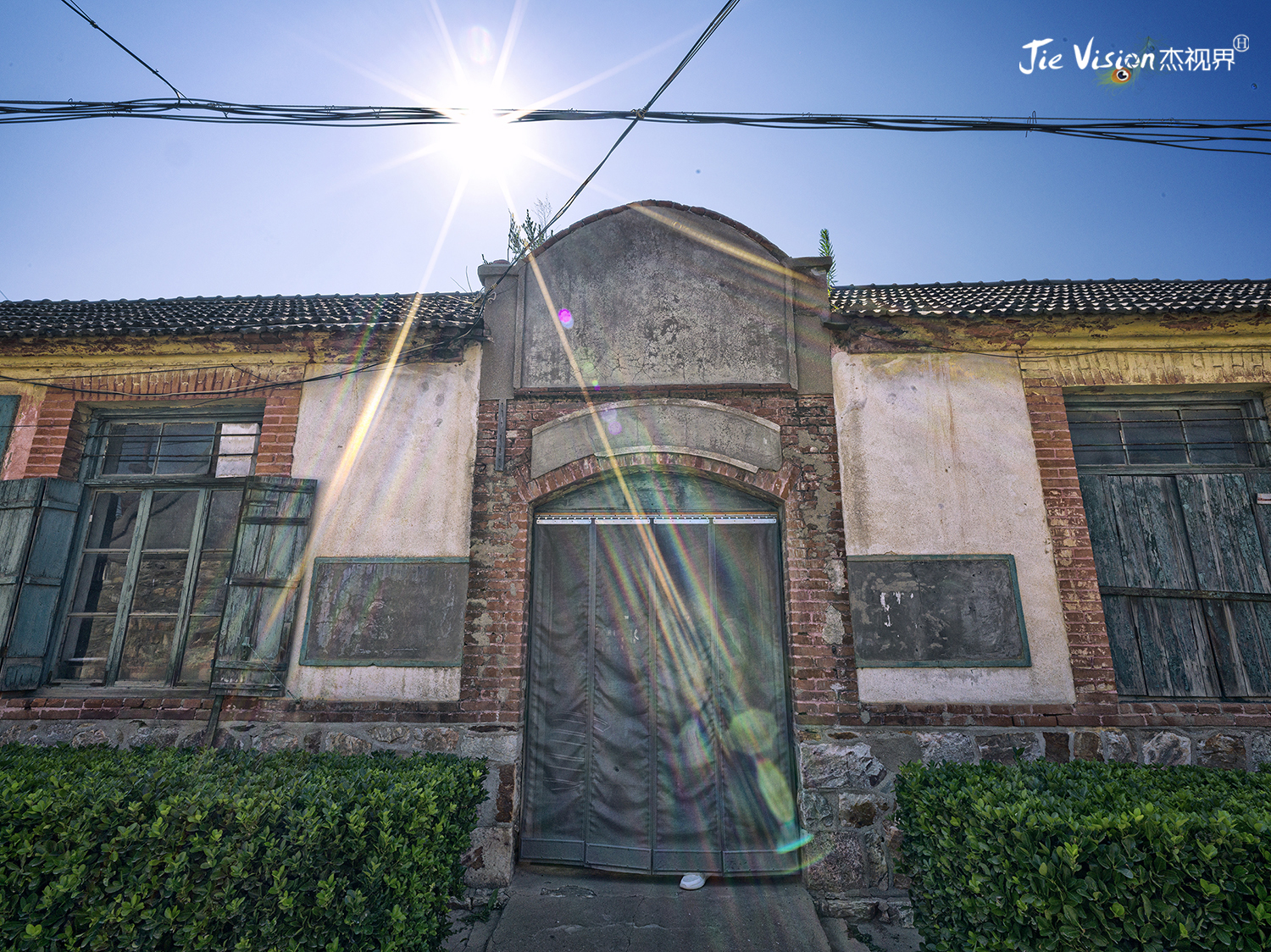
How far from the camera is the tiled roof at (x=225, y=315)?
17.3 ft

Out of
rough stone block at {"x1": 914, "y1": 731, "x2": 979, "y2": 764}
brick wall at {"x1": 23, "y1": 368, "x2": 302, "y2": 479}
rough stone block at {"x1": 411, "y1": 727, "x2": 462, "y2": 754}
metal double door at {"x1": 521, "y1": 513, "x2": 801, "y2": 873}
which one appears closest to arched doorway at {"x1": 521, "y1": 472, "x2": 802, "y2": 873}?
metal double door at {"x1": 521, "y1": 513, "x2": 801, "y2": 873}

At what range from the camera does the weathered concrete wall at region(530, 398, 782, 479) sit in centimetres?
495

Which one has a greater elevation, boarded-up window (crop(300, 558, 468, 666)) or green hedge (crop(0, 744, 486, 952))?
boarded-up window (crop(300, 558, 468, 666))

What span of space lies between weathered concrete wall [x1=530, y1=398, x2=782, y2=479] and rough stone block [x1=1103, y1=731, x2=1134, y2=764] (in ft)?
9.66

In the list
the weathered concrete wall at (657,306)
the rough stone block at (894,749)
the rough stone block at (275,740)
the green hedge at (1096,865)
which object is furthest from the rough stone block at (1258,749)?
the rough stone block at (275,740)

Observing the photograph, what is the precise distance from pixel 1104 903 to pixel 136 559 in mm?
6740

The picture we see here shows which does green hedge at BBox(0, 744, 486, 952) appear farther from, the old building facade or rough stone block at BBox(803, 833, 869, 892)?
rough stone block at BBox(803, 833, 869, 892)

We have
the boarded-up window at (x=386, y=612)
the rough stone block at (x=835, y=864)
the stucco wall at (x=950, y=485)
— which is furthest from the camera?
the boarded-up window at (x=386, y=612)

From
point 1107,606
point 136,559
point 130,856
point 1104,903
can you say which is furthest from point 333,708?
point 1107,606

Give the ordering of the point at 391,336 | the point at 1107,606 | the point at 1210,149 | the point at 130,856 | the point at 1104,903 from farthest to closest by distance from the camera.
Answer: the point at 391,336 → the point at 1107,606 → the point at 1210,149 → the point at 130,856 → the point at 1104,903

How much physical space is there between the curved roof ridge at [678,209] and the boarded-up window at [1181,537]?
2818 mm

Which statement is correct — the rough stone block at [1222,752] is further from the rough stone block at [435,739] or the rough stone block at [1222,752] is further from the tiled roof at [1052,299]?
the rough stone block at [435,739]

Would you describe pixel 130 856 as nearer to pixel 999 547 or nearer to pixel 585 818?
pixel 585 818

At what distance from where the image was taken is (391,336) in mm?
5273
